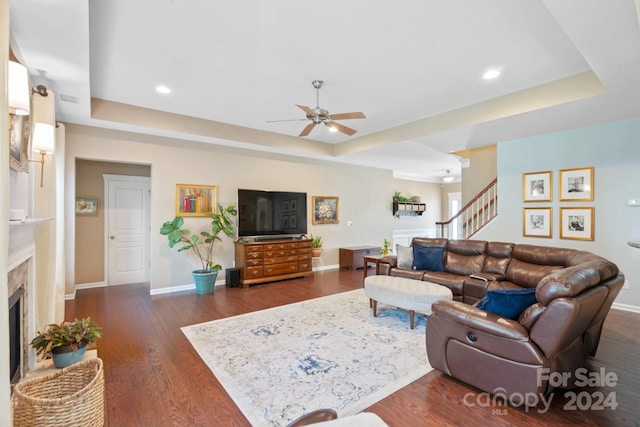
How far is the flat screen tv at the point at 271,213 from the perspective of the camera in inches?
227

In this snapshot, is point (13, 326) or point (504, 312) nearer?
point (13, 326)

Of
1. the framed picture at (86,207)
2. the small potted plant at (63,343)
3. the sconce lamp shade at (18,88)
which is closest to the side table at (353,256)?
the framed picture at (86,207)

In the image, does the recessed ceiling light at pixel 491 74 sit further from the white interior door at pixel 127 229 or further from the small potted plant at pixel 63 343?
the white interior door at pixel 127 229

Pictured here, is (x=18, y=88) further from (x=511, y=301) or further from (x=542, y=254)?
(x=542, y=254)

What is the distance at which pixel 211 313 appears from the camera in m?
4.06

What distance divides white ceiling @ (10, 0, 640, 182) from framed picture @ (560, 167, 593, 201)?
0.73 meters

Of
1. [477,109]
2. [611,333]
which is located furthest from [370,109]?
[611,333]

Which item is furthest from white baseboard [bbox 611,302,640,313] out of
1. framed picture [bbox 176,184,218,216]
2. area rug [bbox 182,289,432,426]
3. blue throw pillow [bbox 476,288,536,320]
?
framed picture [bbox 176,184,218,216]

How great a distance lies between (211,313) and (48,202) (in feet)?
7.25

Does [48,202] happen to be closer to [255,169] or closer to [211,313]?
[211,313]

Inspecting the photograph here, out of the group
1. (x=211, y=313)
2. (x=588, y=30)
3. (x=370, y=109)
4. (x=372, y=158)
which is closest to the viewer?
(x=588, y=30)

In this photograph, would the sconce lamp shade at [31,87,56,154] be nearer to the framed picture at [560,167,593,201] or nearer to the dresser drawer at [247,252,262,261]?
the dresser drawer at [247,252,262,261]

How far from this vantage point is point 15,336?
2049 millimetres

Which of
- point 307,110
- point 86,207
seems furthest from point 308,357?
point 86,207
